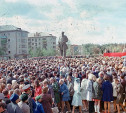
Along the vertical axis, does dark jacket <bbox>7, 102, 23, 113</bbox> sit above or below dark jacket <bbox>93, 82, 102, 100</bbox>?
above

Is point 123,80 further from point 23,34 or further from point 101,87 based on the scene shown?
point 23,34

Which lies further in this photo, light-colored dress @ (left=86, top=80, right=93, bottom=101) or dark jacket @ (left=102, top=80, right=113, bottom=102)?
light-colored dress @ (left=86, top=80, right=93, bottom=101)

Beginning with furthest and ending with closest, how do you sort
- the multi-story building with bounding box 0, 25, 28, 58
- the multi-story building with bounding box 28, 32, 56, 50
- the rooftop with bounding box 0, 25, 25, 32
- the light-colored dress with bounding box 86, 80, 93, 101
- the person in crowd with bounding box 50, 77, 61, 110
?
the multi-story building with bounding box 28, 32, 56, 50, the rooftop with bounding box 0, 25, 25, 32, the multi-story building with bounding box 0, 25, 28, 58, the light-colored dress with bounding box 86, 80, 93, 101, the person in crowd with bounding box 50, 77, 61, 110

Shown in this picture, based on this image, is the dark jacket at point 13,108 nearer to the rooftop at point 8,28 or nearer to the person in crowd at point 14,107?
the person in crowd at point 14,107

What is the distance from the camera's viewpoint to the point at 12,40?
317 ft

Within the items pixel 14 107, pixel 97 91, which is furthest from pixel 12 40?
pixel 14 107

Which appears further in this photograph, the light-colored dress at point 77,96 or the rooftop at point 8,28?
the rooftop at point 8,28

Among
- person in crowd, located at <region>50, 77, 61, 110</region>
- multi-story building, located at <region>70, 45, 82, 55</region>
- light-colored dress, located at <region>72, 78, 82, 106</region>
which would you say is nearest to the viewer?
person in crowd, located at <region>50, 77, 61, 110</region>

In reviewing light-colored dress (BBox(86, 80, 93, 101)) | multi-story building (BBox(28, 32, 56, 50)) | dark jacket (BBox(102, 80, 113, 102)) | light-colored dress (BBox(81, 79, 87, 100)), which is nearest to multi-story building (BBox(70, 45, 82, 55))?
multi-story building (BBox(28, 32, 56, 50))

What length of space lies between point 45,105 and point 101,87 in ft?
11.9

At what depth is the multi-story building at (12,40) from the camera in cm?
9499

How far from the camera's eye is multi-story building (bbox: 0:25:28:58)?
9499 cm

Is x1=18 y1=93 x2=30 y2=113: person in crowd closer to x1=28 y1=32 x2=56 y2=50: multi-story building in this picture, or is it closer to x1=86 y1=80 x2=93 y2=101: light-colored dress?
x1=86 y1=80 x2=93 y2=101: light-colored dress

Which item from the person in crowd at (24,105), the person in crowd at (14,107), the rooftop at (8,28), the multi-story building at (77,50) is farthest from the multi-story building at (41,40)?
the person in crowd at (14,107)
